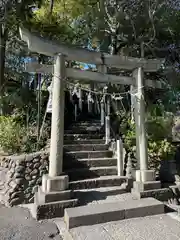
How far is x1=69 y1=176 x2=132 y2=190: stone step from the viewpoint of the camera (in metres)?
4.36

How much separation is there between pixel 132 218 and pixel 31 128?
14.0ft

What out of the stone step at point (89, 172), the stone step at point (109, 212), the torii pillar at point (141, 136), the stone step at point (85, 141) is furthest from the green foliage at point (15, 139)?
the torii pillar at point (141, 136)

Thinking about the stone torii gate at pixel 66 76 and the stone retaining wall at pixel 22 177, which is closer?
the stone torii gate at pixel 66 76

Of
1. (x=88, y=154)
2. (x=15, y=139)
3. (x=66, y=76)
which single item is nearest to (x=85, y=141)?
(x=88, y=154)

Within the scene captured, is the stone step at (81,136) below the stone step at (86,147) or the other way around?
the other way around

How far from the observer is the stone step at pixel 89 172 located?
4.76m

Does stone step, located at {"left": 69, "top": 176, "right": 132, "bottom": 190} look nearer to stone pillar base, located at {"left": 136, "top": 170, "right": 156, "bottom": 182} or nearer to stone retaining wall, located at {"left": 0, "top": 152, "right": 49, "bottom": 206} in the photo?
stone pillar base, located at {"left": 136, "top": 170, "right": 156, "bottom": 182}

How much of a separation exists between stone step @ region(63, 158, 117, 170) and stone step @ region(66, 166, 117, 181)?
217 mm

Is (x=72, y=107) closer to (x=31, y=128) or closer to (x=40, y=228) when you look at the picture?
(x=31, y=128)

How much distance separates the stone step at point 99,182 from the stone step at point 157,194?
1.53 ft

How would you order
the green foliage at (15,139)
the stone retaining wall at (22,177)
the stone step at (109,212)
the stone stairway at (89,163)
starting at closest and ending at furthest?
the stone step at (109,212) → the stone retaining wall at (22,177) → the stone stairway at (89,163) → the green foliage at (15,139)

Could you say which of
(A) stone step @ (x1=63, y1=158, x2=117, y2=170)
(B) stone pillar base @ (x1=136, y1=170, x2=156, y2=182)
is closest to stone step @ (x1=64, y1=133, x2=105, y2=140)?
(A) stone step @ (x1=63, y1=158, x2=117, y2=170)

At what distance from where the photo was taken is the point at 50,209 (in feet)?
11.2

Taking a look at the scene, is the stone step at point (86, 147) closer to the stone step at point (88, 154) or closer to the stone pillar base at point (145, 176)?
the stone step at point (88, 154)
